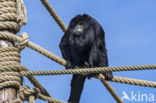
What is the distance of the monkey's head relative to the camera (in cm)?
738

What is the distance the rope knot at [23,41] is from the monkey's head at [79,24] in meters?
2.19

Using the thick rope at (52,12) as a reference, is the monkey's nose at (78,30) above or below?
below

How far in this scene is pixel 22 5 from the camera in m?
5.35

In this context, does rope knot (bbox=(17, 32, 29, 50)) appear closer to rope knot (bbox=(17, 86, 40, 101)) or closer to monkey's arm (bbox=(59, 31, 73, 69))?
rope knot (bbox=(17, 86, 40, 101))

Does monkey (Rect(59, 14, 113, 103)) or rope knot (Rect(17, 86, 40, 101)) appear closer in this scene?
rope knot (Rect(17, 86, 40, 101))

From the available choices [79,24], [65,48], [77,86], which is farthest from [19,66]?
[79,24]

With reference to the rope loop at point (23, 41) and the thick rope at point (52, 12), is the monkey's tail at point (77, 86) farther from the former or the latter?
the rope loop at point (23, 41)

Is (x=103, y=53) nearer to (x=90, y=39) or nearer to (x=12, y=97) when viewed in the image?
(x=90, y=39)

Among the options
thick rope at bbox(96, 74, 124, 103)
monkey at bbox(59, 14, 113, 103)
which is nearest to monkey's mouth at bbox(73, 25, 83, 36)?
monkey at bbox(59, 14, 113, 103)

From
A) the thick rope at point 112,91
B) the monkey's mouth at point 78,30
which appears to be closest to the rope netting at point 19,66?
the thick rope at point 112,91

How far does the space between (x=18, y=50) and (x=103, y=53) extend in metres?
2.38

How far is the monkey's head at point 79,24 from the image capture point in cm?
738

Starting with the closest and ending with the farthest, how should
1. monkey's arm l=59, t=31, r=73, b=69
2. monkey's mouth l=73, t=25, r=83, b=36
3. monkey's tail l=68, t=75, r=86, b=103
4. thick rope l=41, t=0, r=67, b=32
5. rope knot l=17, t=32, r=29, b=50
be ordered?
rope knot l=17, t=32, r=29, b=50 < thick rope l=41, t=0, r=67, b=32 < monkey's tail l=68, t=75, r=86, b=103 < monkey's arm l=59, t=31, r=73, b=69 < monkey's mouth l=73, t=25, r=83, b=36

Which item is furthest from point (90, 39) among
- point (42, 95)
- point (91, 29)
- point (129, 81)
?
point (42, 95)
